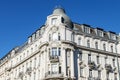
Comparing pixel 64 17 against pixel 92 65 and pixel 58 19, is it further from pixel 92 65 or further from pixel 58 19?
pixel 92 65

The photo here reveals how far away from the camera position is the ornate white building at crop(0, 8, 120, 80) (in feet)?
208

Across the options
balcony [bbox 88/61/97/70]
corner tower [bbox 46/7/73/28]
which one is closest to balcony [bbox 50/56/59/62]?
corner tower [bbox 46/7/73/28]

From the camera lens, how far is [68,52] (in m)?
65.1

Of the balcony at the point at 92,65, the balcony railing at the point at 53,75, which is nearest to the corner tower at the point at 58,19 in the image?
the balcony at the point at 92,65

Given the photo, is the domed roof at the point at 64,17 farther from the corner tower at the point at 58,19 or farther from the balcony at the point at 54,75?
the balcony at the point at 54,75

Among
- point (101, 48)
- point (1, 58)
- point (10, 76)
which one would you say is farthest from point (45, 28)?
point (1, 58)

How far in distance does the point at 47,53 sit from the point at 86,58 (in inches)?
385

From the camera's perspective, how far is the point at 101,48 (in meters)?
71.4

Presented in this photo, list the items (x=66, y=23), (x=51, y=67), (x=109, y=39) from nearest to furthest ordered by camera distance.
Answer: (x=51, y=67) < (x=66, y=23) < (x=109, y=39)

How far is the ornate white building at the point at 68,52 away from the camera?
208 feet

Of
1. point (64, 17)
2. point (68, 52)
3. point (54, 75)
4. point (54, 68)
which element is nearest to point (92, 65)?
point (68, 52)

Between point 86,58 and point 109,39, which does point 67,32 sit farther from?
point 109,39

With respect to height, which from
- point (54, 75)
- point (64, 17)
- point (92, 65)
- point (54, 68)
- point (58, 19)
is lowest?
point (54, 75)

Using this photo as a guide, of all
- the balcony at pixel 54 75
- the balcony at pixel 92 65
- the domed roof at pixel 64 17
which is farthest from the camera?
the domed roof at pixel 64 17
